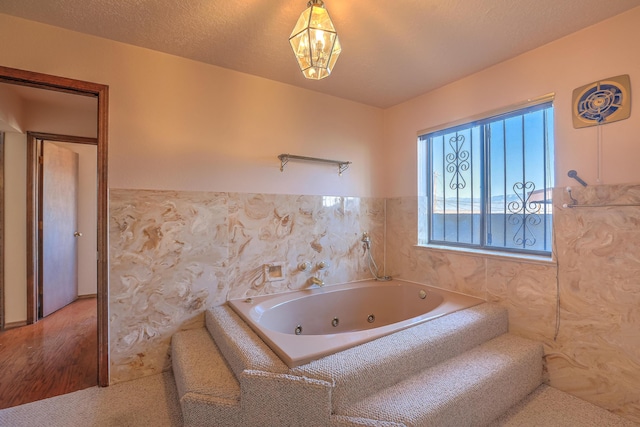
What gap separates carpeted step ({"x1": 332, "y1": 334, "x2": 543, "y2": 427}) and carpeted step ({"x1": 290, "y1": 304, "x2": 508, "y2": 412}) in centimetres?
4

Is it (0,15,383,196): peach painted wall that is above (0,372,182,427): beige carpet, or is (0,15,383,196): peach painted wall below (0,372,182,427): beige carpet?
above

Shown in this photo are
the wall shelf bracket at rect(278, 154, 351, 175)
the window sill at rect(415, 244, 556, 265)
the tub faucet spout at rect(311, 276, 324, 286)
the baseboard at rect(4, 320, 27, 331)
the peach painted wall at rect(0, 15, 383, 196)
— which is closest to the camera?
the peach painted wall at rect(0, 15, 383, 196)

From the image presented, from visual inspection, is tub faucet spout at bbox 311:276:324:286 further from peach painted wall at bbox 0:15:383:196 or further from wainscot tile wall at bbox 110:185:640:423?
peach painted wall at bbox 0:15:383:196

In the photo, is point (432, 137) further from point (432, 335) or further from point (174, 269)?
point (174, 269)

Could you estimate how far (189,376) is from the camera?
147 cm

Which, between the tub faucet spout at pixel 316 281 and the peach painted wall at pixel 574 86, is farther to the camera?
the tub faucet spout at pixel 316 281

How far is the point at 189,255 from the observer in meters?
2.04

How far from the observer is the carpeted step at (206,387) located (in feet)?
4.26

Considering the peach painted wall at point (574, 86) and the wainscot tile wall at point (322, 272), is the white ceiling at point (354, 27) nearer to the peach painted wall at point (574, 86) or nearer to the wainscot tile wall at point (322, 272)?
the peach painted wall at point (574, 86)

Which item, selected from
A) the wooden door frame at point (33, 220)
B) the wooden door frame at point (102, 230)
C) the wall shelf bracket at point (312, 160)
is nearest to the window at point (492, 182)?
the wall shelf bracket at point (312, 160)

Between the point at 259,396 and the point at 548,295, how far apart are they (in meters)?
1.88

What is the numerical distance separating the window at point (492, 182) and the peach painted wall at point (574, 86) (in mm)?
108

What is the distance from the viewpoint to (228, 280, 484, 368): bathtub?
1508 mm

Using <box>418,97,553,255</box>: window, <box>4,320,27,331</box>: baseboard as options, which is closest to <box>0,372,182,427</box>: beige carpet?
<box>4,320,27,331</box>: baseboard
